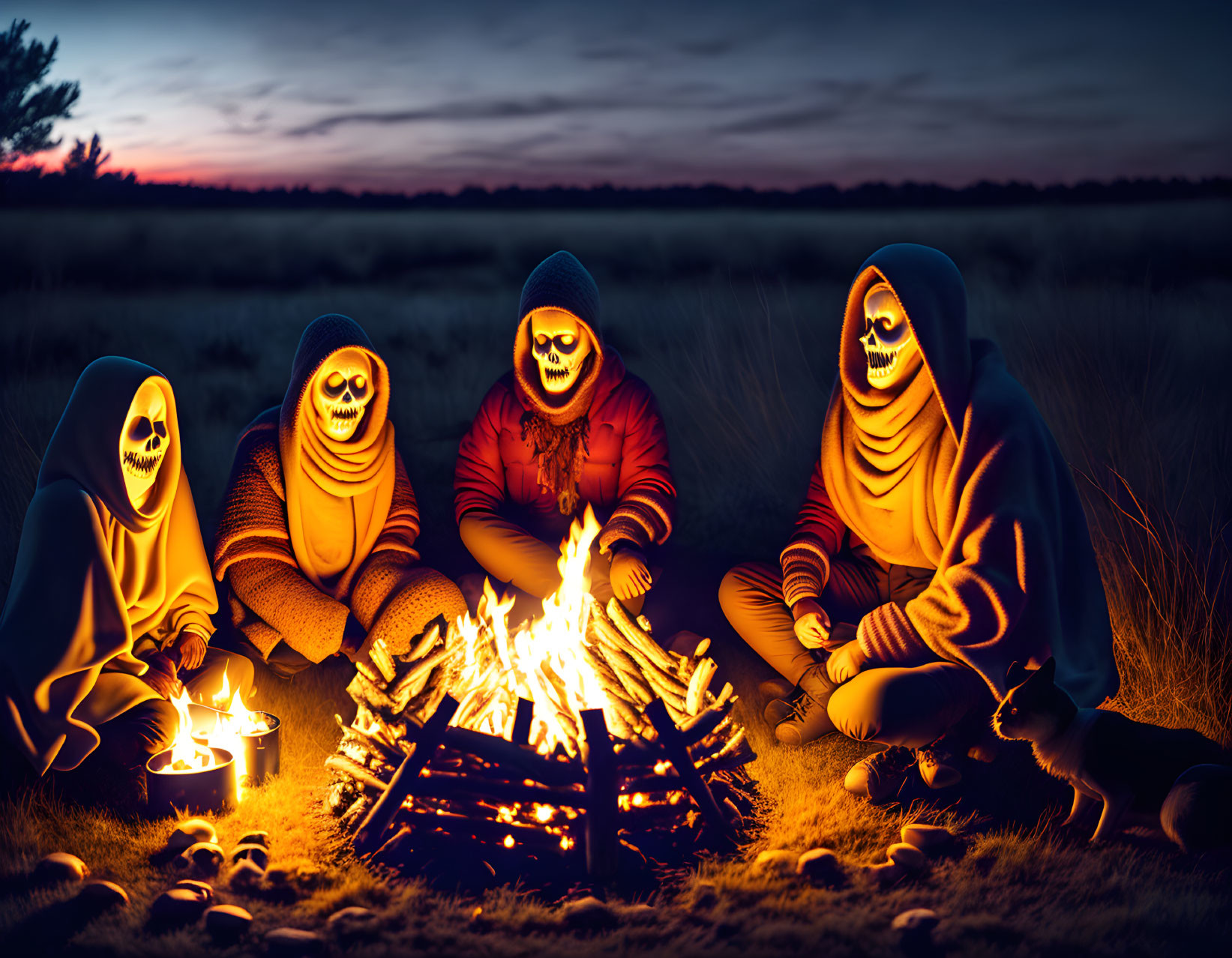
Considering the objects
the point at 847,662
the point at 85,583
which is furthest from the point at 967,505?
the point at 85,583

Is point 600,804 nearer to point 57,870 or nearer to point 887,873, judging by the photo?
point 887,873

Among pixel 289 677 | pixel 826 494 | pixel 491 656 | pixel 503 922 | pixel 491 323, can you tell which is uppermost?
pixel 491 323

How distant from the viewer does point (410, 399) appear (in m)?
9.48

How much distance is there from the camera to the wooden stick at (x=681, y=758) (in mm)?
3691

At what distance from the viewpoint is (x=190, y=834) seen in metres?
3.81

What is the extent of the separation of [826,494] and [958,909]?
6.43 feet

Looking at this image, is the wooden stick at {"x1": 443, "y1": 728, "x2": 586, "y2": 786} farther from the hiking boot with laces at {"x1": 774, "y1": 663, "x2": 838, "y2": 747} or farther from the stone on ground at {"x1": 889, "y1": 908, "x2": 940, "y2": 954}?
the hiking boot with laces at {"x1": 774, "y1": 663, "x2": 838, "y2": 747}

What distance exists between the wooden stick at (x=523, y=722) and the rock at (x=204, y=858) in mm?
1175

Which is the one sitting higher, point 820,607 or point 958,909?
point 820,607

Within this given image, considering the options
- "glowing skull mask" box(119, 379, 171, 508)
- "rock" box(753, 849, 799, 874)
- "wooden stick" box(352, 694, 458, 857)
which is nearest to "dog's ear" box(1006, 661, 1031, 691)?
"rock" box(753, 849, 799, 874)

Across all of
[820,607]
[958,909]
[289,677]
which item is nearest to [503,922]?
[958,909]

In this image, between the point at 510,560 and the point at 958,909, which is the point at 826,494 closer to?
the point at 510,560

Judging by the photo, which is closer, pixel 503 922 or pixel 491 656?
pixel 503 922

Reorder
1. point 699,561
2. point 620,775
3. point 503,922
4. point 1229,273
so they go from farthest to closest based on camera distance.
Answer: point 1229,273 < point 699,561 < point 620,775 < point 503,922
